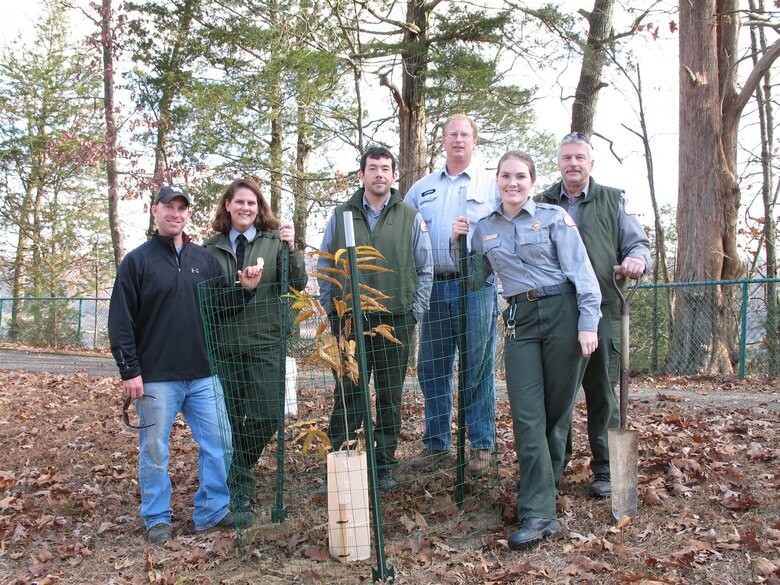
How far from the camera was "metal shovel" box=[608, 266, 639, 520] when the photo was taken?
3.68 metres

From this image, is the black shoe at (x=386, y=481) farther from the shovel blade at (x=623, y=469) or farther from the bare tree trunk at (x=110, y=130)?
the bare tree trunk at (x=110, y=130)

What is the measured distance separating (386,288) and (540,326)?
919 millimetres

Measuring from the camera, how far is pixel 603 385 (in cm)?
408

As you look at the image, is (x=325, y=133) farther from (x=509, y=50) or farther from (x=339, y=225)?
(x=339, y=225)

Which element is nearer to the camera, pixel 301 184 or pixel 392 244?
pixel 392 244

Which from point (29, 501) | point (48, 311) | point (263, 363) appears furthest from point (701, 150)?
point (48, 311)

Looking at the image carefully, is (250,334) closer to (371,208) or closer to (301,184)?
(371,208)

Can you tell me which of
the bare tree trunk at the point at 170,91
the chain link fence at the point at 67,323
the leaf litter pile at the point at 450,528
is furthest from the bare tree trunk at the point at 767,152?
the chain link fence at the point at 67,323

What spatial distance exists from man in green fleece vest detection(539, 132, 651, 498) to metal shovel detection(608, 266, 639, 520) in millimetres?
114

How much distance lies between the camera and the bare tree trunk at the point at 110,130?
16859 millimetres

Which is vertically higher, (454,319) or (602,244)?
(602,244)

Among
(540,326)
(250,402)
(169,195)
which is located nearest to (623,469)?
(540,326)

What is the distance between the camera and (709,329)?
9641 millimetres

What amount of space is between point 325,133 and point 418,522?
1398 cm
